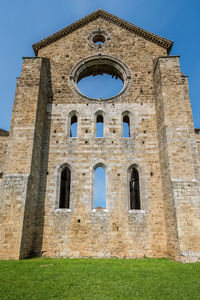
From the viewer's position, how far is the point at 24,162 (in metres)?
10.7

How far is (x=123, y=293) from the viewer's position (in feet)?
17.0

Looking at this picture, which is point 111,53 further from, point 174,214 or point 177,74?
point 174,214

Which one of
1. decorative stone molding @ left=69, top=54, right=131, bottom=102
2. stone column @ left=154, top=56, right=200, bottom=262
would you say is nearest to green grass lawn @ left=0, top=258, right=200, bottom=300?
stone column @ left=154, top=56, right=200, bottom=262

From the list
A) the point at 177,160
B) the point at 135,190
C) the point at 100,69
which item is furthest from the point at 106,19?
the point at 135,190

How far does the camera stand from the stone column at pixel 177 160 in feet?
30.0

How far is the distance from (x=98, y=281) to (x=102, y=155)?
21.9 feet

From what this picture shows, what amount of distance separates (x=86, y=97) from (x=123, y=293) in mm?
10346

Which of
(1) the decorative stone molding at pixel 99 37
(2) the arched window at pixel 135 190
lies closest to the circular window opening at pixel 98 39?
(1) the decorative stone molding at pixel 99 37

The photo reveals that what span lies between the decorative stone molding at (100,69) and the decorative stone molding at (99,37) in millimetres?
990

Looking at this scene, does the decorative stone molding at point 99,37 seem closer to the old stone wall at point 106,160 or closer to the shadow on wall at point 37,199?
the old stone wall at point 106,160

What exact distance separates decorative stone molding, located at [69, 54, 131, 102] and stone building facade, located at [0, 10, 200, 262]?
60 millimetres

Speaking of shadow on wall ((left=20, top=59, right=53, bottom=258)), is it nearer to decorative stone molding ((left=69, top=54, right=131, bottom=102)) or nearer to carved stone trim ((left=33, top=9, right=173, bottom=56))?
decorative stone molding ((left=69, top=54, right=131, bottom=102))

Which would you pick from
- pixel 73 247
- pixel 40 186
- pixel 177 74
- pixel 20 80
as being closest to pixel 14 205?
pixel 40 186

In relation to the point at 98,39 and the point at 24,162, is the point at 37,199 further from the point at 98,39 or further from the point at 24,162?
the point at 98,39
